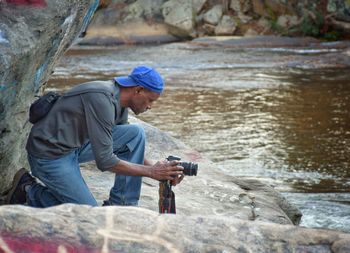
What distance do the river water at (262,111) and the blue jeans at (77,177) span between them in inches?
85.1

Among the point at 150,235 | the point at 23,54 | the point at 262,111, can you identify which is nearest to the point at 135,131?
the point at 23,54

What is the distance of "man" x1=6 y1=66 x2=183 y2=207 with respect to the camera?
4195 mm

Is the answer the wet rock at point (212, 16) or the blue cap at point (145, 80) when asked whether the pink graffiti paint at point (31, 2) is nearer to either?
the blue cap at point (145, 80)

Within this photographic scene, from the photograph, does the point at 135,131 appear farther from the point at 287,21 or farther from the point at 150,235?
the point at 287,21

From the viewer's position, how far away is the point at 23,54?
450 cm

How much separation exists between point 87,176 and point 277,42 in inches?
679

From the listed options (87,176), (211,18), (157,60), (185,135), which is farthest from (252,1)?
(87,176)

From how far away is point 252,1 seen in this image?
25.0 metres

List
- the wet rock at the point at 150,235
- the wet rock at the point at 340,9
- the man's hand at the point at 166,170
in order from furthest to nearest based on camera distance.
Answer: the wet rock at the point at 340,9 < the man's hand at the point at 166,170 < the wet rock at the point at 150,235

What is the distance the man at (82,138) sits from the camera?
165 inches

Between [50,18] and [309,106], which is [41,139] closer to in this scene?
[50,18]

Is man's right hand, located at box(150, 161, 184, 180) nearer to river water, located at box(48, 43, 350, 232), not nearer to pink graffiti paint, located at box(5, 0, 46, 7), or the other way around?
pink graffiti paint, located at box(5, 0, 46, 7)

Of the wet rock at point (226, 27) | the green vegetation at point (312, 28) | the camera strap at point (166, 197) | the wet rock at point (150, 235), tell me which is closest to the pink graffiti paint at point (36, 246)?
the wet rock at point (150, 235)

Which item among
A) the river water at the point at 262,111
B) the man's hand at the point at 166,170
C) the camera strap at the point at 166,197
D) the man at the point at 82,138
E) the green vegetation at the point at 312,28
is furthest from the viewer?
the green vegetation at the point at 312,28
